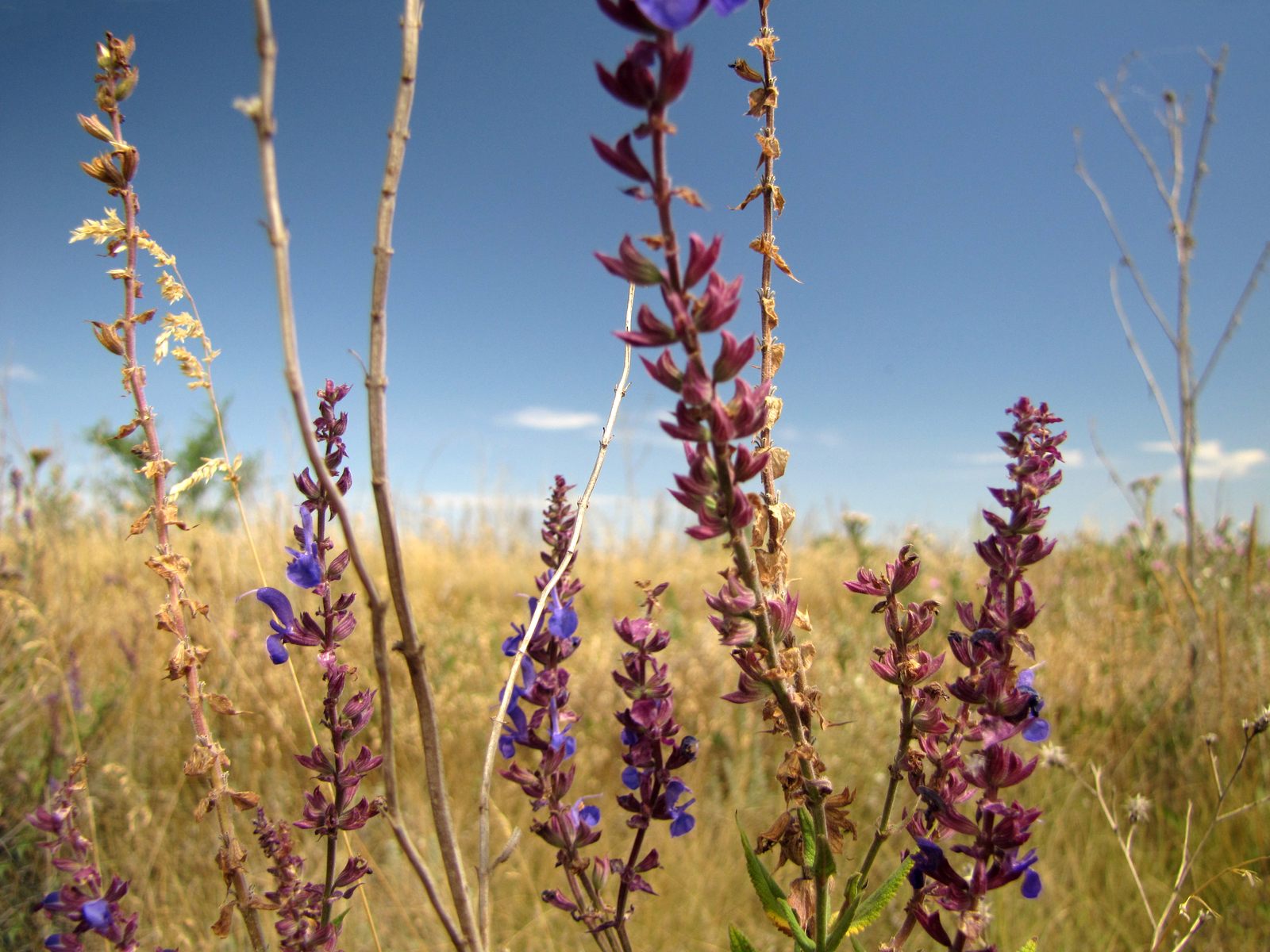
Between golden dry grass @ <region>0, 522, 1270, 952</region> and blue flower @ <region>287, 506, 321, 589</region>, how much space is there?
702 mm

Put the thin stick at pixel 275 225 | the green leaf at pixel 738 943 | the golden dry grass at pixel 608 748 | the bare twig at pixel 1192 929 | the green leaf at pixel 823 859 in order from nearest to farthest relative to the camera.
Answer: the thin stick at pixel 275 225 → the green leaf at pixel 823 859 → the green leaf at pixel 738 943 → the bare twig at pixel 1192 929 → the golden dry grass at pixel 608 748

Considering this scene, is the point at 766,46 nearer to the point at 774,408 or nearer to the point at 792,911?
the point at 774,408

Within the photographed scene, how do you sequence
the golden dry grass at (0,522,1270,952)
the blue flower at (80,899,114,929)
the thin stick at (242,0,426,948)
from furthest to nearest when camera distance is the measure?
the golden dry grass at (0,522,1270,952) < the blue flower at (80,899,114,929) < the thin stick at (242,0,426,948)

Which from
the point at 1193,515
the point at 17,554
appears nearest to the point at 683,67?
the point at 1193,515

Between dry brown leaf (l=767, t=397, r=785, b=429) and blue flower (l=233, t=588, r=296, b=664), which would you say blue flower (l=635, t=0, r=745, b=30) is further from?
blue flower (l=233, t=588, r=296, b=664)

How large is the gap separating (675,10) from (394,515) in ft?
1.49

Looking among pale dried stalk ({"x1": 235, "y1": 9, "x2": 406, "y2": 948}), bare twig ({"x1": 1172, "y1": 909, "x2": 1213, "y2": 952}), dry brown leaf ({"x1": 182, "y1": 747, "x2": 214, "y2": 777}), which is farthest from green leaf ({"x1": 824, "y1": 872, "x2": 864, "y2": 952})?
dry brown leaf ({"x1": 182, "y1": 747, "x2": 214, "y2": 777})

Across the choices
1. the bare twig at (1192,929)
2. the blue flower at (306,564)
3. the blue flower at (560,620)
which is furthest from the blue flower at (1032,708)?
the blue flower at (306,564)

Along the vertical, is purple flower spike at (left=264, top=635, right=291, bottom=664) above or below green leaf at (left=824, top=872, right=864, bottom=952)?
above

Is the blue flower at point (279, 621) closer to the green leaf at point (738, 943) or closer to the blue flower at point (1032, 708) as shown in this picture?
the green leaf at point (738, 943)

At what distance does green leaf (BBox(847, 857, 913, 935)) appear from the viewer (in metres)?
0.87

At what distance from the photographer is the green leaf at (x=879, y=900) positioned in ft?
2.86

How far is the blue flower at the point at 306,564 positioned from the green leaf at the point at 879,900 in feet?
2.87

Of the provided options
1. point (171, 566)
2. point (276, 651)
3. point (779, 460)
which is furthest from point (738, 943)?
point (171, 566)
